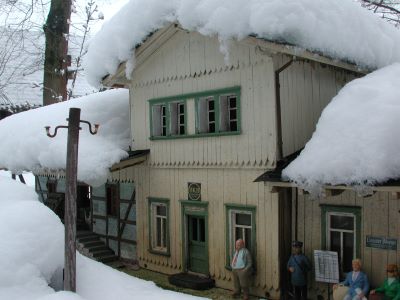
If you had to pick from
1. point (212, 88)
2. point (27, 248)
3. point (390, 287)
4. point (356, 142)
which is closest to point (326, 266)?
point (390, 287)

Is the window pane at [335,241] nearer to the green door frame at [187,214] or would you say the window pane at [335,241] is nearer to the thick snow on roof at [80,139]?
the green door frame at [187,214]

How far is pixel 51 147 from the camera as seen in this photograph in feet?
45.3

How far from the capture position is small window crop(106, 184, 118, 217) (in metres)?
14.8

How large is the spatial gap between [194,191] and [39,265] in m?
3.99

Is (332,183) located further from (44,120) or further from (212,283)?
(44,120)

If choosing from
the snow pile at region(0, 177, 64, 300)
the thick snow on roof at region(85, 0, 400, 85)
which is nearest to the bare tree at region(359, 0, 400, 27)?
the thick snow on roof at region(85, 0, 400, 85)

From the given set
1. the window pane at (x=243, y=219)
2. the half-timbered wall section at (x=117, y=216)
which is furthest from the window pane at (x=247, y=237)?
the half-timbered wall section at (x=117, y=216)

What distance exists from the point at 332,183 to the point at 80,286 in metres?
5.35

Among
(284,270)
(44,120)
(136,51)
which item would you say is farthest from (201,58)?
(44,120)

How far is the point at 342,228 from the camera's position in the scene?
9.69m

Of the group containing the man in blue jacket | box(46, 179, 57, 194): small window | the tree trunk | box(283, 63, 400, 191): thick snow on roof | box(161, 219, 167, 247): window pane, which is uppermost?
the tree trunk

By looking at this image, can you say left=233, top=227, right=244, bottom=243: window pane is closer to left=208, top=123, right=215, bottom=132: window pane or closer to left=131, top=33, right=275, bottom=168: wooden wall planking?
left=131, top=33, right=275, bottom=168: wooden wall planking

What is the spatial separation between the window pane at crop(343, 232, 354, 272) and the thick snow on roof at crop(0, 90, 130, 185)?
583 centimetres

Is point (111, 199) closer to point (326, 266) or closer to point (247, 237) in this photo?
point (247, 237)
